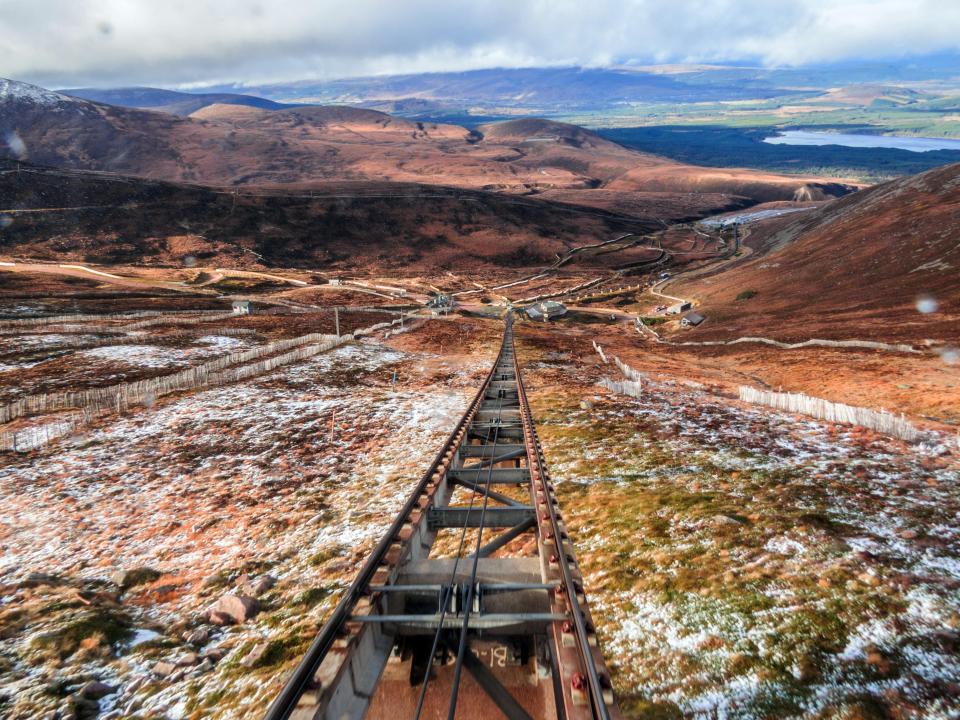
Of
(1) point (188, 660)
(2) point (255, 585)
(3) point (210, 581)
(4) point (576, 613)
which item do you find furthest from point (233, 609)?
(4) point (576, 613)

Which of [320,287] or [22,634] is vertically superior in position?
[22,634]

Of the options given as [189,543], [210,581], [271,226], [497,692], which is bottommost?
[271,226]

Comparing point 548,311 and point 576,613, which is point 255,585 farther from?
point 548,311

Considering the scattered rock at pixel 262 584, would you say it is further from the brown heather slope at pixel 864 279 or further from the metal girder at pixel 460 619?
the brown heather slope at pixel 864 279

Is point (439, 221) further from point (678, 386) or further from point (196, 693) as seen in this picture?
point (196, 693)

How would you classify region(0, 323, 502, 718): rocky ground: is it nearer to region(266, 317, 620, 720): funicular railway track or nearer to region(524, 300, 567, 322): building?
region(266, 317, 620, 720): funicular railway track

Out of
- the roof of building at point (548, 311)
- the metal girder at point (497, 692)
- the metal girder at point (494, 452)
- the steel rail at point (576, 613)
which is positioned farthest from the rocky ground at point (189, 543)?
the roof of building at point (548, 311)

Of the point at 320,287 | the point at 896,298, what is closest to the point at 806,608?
the point at 896,298
